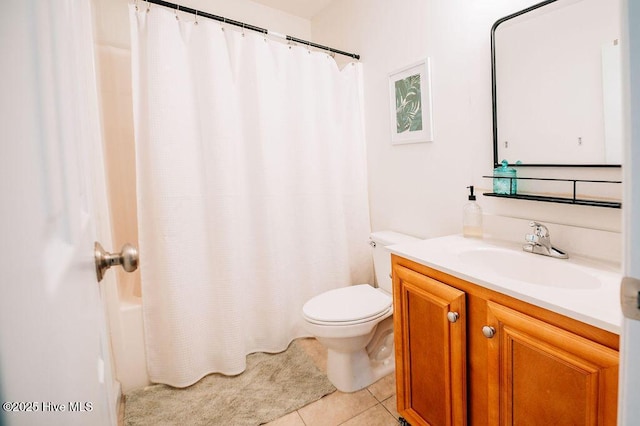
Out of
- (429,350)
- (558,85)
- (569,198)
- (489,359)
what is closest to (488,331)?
(489,359)

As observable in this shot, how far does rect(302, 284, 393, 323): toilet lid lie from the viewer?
1688mm

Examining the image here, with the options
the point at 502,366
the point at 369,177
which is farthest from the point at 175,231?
the point at 502,366

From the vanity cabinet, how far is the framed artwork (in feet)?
2.92

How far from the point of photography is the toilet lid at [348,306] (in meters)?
1.69

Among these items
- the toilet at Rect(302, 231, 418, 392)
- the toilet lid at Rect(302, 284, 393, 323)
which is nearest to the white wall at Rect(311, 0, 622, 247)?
the toilet at Rect(302, 231, 418, 392)

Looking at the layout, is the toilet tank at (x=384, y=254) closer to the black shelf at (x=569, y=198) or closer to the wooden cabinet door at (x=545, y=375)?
the black shelf at (x=569, y=198)

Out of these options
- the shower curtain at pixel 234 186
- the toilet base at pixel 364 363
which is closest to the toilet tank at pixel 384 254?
the toilet base at pixel 364 363

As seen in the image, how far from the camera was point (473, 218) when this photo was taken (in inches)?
63.5

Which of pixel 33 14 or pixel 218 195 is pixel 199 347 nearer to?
pixel 218 195

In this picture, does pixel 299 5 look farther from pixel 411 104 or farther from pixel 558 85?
pixel 558 85

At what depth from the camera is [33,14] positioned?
31cm

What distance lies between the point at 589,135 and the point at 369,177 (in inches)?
54.3

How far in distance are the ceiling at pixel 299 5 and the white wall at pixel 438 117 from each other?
0.12 metres

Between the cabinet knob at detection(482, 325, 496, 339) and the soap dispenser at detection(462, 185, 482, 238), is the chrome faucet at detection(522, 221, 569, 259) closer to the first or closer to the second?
the soap dispenser at detection(462, 185, 482, 238)
